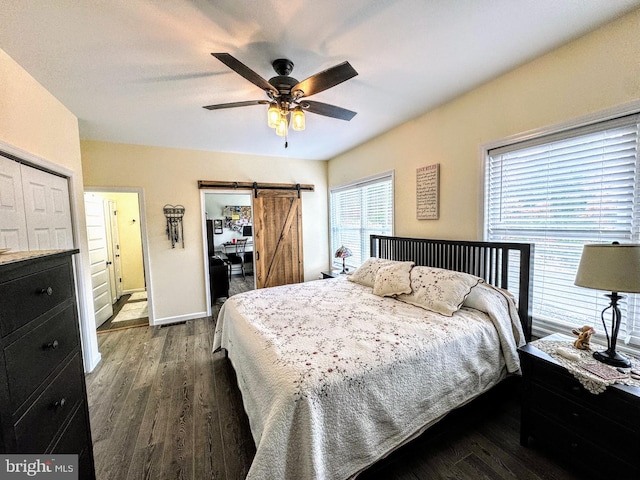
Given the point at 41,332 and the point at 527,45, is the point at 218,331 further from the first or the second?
the point at 527,45

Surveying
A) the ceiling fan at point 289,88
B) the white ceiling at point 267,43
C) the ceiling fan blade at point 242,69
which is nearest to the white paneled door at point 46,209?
the white ceiling at point 267,43

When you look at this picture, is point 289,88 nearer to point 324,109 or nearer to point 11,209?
point 324,109

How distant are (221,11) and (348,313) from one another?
2183 mm

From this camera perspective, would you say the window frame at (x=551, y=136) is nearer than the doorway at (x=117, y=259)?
Yes

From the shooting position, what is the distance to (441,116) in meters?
2.79

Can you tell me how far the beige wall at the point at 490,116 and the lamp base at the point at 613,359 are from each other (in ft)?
4.08

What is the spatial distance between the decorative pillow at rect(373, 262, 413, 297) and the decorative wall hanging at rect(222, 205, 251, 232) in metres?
5.92

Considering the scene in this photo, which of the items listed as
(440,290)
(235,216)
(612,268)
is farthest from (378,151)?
(235,216)

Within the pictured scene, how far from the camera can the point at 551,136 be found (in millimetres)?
1999

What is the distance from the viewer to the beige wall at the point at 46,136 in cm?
187

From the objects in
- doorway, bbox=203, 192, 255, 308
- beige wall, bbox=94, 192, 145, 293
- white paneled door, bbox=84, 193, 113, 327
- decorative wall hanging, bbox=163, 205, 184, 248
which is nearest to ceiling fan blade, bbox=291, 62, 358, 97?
decorative wall hanging, bbox=163, 205, 184, 248

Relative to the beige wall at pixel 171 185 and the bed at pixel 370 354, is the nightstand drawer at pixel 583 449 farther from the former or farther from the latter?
the beige wall at pixel 171 185

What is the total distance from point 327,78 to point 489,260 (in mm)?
2063

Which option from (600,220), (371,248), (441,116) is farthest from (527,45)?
(371,248)
